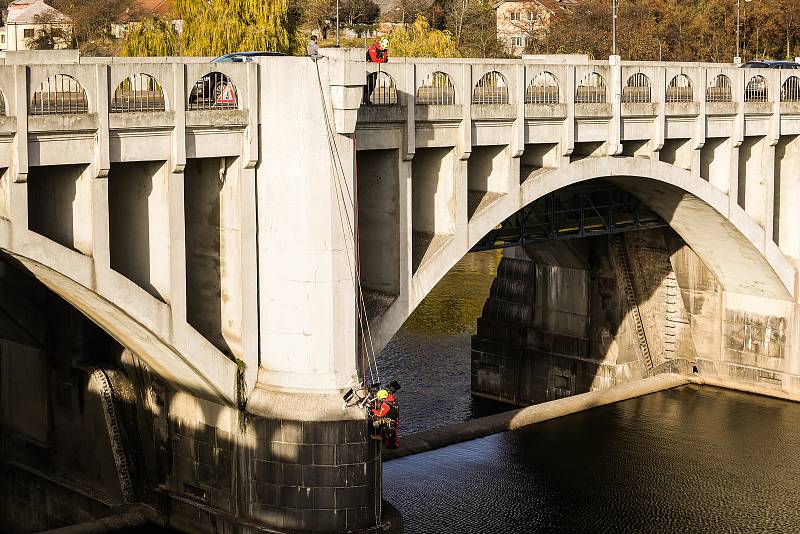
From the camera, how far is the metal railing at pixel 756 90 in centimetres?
4575

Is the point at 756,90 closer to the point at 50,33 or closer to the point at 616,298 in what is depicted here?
the point at 616,298

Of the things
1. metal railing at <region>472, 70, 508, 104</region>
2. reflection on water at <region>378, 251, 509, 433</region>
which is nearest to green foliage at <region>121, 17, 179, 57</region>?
reflection on water at <region>378, 251, 509, 433</region>

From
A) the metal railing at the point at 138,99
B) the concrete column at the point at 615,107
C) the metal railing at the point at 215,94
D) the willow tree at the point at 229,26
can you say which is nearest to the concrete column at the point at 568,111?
the concrete column at the point at 615,107

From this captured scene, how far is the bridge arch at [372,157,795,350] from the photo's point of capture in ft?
121

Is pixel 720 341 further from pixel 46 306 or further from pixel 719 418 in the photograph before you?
pixel 46 306

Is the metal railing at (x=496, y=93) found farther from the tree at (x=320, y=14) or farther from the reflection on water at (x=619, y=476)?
the tree at (x=320, y=14)

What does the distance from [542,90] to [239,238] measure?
11029 mm

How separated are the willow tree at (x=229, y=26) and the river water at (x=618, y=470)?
1006 inches

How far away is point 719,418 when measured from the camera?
4712cm

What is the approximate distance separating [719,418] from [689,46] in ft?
197

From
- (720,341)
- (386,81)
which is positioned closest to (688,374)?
(720,341)

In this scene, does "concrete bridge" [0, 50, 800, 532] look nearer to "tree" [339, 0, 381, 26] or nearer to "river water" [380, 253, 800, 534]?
"river water" [380, 253, 800, 534]

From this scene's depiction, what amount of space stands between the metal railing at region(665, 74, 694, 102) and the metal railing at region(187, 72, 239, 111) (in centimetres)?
1700

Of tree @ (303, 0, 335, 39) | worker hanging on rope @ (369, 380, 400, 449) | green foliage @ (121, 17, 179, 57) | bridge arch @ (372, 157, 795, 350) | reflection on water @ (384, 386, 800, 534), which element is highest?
tree @ (303, 0, 335, 39)
